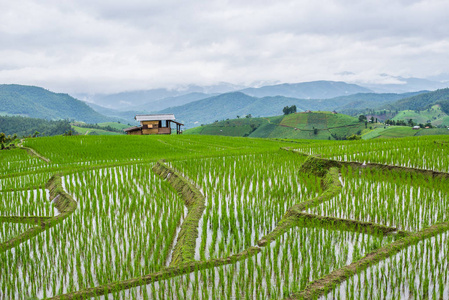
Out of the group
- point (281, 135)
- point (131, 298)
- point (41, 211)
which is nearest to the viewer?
point (131, 298)

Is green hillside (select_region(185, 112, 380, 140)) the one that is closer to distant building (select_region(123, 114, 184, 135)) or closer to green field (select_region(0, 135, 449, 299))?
distant building (select_region(123, 114, 184, 135))

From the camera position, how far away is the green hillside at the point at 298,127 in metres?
93.6

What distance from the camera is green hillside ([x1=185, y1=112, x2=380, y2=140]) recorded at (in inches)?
3684

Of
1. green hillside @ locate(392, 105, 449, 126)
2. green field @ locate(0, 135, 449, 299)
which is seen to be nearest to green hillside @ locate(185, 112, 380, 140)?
green hillside @ locate(392, 105, 449, 126)

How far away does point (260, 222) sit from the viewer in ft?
16.5

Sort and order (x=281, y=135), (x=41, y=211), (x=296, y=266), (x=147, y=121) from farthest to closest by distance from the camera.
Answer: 1. (x=281, y=135)
2. (x=147, y=121)
3. (x=41, y=211)
4. (x=296, y=266)

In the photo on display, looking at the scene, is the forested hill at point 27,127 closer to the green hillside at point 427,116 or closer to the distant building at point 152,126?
the distant building at point 152,126

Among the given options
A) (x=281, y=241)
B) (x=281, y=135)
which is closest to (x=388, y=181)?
(x=281, y=241)

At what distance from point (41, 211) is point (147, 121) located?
33.0 meters

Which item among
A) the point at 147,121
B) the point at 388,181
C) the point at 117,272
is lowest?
the point at 117,272

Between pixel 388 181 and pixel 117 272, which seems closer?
pixel 117 272

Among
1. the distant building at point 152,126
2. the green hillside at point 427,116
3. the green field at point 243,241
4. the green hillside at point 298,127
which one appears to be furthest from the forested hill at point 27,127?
the green hillside at point 427,116

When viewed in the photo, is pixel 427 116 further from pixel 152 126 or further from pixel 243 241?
pixel 243 241

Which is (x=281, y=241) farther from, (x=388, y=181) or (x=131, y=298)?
(x=388, y=181)
